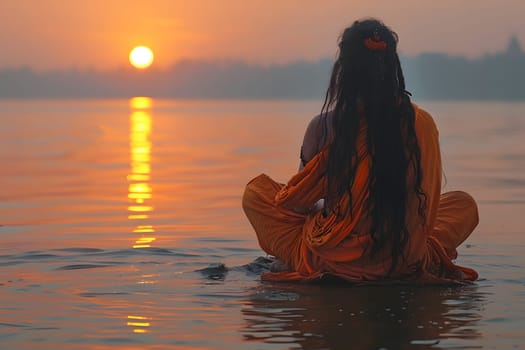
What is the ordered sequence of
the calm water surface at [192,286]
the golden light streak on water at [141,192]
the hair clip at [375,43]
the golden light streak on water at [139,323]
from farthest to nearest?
the golden light streak on water at [141,192], the hair clip at [375,43], the golden light streak on water at [139,323], the calm water surface at [192,286]

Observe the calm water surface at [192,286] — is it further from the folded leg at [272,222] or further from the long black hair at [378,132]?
the long black hair at [378,132]

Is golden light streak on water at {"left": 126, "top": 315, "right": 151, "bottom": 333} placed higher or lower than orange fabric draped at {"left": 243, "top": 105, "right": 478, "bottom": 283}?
lower

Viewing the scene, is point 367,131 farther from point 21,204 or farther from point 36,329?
point 21,204

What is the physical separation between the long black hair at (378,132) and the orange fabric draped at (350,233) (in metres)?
0.05

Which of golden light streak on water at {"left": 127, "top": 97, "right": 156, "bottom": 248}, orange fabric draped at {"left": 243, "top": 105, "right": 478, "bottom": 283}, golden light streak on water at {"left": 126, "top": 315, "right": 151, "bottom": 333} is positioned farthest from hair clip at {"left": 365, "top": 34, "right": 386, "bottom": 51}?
golden light streak on water at {"left": 127, "top": 97, "right": 156, "bottom": 248}

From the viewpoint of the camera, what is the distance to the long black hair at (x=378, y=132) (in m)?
6.74

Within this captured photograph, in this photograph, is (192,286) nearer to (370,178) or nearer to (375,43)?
(370,178)

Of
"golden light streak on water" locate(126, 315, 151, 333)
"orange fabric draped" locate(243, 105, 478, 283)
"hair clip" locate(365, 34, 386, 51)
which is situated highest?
"hair clip" locate(365, 34, 386, 51)

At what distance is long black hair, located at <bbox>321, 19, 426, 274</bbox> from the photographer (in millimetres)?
6738

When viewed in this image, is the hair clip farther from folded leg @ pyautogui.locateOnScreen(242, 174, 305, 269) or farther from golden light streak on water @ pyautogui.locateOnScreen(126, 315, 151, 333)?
golden light streak on water @ pyautogui.locateOnScreen(126, 315, 151, 333)

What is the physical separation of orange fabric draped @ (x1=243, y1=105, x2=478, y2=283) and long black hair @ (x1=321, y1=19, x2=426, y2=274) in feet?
0.17

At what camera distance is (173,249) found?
842cm

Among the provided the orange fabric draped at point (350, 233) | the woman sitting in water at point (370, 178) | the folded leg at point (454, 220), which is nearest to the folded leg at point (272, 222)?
the orange fabric draped at point (350, 233)

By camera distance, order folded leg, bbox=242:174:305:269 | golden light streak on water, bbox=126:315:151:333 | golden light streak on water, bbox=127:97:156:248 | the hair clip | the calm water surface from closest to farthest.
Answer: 1. the calm water surface
2. golden light streak on water, bbox=126:315:151:333
3. the hair clip
4. folded leg, bbox=242:174:305:269
5. golden light streak on water, bbox=127:97:156:248
